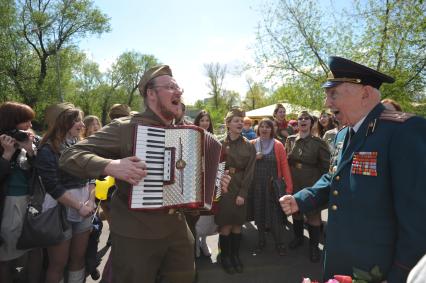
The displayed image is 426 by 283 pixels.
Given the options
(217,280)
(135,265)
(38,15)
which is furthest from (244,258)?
(38,15)

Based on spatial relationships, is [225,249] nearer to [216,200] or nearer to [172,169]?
[216,200]

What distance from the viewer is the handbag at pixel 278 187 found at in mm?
4461

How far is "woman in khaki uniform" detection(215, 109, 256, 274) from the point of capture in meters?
4.20

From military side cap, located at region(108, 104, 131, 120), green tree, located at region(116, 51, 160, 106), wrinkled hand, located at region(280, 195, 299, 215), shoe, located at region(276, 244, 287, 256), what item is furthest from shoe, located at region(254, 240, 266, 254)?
green tree, located at region(116, 51, 160, 106)

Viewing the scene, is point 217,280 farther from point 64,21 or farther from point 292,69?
point 64,21

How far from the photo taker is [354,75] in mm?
1905

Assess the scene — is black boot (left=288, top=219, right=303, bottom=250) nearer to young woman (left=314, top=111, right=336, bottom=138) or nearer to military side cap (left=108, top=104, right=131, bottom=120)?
young woman (left=314, top=111, right=336, bottom=138)

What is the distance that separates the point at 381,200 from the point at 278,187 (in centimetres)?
281

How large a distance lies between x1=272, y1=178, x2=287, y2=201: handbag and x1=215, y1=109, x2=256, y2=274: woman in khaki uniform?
0.51 meters

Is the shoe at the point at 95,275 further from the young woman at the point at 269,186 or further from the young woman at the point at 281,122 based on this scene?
the young woman at the point at 281,122

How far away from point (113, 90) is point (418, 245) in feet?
151

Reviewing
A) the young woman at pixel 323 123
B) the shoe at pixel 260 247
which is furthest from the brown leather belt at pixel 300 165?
the young woman at pixel 323 123

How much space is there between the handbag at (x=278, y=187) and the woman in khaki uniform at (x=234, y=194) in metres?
0.51

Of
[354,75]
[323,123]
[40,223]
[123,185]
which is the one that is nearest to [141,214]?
[123,185]
